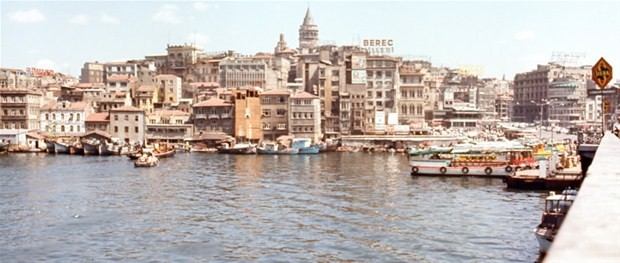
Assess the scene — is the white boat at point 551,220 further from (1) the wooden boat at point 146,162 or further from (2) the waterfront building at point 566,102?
(2) the waterfront building at point 566,102

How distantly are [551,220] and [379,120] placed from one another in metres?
85.6

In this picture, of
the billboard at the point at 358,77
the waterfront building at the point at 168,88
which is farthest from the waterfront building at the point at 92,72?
the billboard at the point at 358,77

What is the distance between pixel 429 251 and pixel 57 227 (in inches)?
743

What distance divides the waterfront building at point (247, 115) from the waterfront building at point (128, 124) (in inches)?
601

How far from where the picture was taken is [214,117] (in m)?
108

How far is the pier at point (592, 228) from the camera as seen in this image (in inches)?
249

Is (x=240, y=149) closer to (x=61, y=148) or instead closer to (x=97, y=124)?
(x=61, y=148)

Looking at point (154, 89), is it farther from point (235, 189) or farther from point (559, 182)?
point (559, 182)

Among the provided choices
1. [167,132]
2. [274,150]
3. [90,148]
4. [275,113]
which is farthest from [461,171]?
[167,132]

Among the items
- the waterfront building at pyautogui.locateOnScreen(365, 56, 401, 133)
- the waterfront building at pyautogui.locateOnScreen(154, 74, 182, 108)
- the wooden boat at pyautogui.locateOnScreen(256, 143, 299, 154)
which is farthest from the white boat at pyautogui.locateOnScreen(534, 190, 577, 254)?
the waterfront building at pyautogui.locateOnScreen(154, 74, 182, 108)

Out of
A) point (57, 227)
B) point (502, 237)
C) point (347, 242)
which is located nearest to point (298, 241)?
point (347, 242)

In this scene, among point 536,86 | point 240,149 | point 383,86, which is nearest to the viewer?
point 240,149

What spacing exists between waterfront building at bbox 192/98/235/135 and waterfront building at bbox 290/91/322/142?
10.1 meters

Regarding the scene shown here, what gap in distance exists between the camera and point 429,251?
2830 centimetres
